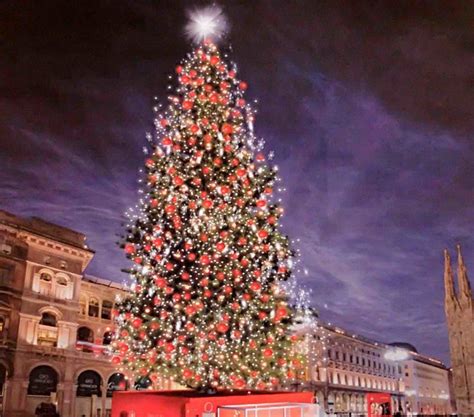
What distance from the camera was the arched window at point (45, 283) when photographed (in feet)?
112

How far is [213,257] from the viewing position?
13.2 m

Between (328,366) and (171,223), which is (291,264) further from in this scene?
(328,366)

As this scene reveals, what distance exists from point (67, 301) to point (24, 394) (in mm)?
6760

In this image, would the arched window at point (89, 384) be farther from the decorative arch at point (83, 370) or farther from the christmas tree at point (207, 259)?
the christmas tree at point (207, 259)

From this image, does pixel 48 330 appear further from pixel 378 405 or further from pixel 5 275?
pixel 378 405

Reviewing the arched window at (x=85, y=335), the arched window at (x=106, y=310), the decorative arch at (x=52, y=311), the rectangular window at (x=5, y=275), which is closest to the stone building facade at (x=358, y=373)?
the arched window at (x=106, y=310)

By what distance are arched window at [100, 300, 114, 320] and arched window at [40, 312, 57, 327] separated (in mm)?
6119

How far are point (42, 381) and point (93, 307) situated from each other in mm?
8174

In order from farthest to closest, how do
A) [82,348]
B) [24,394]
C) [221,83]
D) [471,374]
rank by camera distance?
[471,374] < [82,348] < [24,394] < [221,83]

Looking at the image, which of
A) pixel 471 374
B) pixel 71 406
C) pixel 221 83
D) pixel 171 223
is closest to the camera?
pixel 171 223

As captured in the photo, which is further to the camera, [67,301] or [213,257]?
[67,301]

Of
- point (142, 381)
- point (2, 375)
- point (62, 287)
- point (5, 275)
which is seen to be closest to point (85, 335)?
point (62, 287)

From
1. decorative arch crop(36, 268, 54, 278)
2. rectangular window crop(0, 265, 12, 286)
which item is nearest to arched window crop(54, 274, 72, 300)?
decorative arch crop(36, 268, 54, 278)

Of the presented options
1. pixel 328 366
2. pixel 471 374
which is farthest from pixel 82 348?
pixel 471 374
